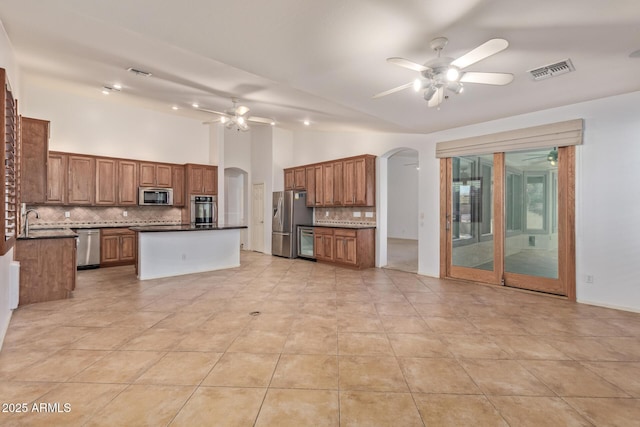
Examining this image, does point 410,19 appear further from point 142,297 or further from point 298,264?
point 298,264

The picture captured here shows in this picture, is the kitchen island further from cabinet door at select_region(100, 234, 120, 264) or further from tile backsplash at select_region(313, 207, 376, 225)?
tile backsplash at select_region(313, 207, 376, 225)

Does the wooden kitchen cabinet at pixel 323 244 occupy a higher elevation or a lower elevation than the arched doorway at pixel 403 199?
lower

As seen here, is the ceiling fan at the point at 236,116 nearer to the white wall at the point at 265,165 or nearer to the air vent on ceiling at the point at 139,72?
the air vent on ceiling at the point at 139,72

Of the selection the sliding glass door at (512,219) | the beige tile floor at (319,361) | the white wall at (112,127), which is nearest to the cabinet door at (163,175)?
the white wall at (112,127)

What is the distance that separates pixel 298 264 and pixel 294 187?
224 centimetres

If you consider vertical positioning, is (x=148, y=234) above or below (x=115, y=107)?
below

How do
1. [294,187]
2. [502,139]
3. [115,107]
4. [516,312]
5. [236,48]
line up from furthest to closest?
[294,187], [115,107], [502,139], [516,312], [236,48]

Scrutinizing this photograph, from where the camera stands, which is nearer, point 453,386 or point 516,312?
point 453,386

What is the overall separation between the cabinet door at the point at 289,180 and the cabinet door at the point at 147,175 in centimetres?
324

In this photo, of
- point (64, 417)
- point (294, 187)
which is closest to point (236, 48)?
point (64, 417)

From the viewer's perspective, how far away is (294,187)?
823 cm

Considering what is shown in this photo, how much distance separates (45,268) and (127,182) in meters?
3.19

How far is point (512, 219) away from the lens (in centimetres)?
489

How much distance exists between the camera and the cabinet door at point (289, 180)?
8324mm
